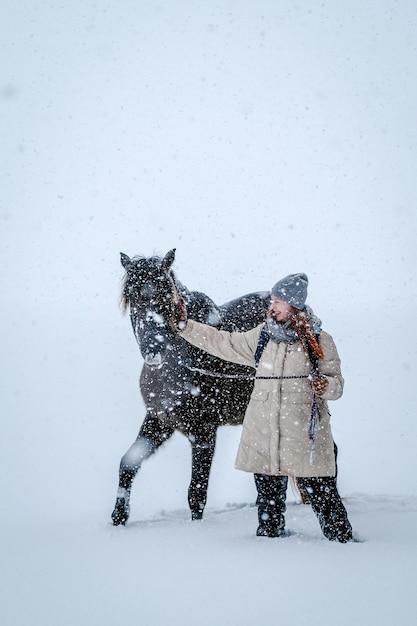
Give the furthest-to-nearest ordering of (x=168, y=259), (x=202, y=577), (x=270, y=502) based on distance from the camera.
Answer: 1. (x=168, y=259)
2. (x=270, y=502)
3. (x=202, y=577)

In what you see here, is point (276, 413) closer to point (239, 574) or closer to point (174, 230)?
point (239, 574)

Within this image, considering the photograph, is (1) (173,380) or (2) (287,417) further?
(1) (173,380)

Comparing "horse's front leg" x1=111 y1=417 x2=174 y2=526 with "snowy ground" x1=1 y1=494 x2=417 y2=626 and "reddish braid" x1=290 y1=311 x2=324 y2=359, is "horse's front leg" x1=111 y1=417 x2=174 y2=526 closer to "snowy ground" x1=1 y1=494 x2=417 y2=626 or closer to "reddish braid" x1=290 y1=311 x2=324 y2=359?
"snowy ground" x1=1 y1=494 x2=417 y2=626

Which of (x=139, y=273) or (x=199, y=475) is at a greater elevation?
(x=139, y=273)

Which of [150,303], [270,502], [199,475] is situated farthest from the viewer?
[199,475]

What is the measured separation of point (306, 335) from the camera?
3.61 metres

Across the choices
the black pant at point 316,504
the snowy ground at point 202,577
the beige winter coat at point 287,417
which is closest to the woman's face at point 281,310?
the beige winter coat at point 287,417

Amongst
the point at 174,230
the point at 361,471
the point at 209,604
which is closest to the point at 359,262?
the point at 174,230

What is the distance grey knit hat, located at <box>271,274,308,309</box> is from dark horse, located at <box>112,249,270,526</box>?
0.80 m

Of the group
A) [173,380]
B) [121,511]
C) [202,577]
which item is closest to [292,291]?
[173,380]

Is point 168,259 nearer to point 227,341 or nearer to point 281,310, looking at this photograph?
point 227,341

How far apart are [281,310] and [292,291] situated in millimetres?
141

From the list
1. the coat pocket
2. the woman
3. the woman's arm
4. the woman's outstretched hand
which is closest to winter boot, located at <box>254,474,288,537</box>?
the woman

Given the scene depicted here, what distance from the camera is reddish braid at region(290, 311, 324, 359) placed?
358cm
